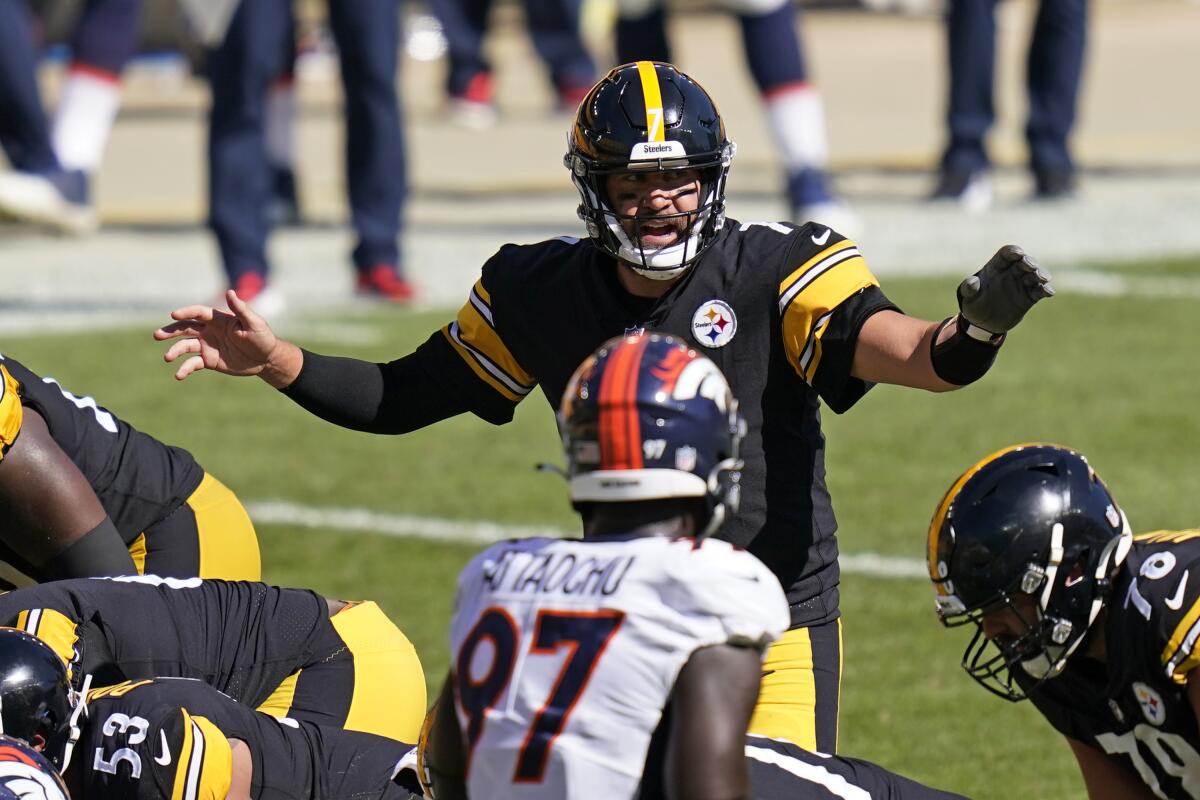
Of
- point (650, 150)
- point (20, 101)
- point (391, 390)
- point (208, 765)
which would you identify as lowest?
point (208, 765)

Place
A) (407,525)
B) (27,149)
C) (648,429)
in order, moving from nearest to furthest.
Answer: (648,429), (407,525), (27,149)

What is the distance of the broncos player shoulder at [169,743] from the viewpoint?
3.84 m

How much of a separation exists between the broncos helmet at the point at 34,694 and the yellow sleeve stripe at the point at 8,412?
578mm

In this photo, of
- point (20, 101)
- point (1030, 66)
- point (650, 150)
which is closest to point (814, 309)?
point (650, 150)

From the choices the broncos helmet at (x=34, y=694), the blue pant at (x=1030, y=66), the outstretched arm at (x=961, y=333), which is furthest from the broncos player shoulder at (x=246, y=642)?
the blue pant at (x=1030, y=66)

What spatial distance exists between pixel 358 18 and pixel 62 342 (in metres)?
1.94

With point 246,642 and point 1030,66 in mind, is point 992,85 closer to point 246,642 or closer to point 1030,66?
point 1030,66

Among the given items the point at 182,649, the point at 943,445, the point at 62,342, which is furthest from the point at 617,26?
the point at 182,649

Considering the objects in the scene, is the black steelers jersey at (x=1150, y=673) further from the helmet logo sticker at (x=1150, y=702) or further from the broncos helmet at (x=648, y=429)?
the broncos helmet at (x=648, y=429)

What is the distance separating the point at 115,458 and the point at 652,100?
60.0 inches

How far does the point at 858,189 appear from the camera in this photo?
1254 centimetres

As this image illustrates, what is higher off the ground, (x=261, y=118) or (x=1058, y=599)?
(x=261, y=118)

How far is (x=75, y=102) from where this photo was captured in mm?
10984

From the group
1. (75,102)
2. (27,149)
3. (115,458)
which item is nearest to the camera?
(115,458)
